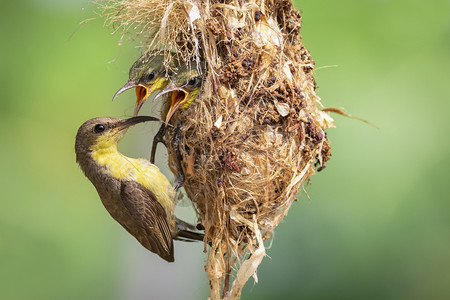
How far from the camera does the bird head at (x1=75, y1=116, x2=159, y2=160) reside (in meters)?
2.23

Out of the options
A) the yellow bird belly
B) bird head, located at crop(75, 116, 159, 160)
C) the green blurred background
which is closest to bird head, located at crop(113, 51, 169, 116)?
bird head, located at crop(75, 116, 159, 160)

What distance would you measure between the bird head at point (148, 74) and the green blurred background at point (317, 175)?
2.32m

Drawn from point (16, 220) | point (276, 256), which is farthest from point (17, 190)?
point (276, 256)

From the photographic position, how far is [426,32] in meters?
4.92

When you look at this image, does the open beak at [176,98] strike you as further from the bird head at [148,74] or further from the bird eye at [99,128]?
the bird eye at [99,128]

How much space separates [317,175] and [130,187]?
2.96 m

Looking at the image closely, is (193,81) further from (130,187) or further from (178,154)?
(130,187)

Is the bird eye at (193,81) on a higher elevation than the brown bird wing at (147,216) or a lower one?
higher

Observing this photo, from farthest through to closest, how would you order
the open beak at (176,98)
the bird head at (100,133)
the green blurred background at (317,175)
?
the green blurred background at (317,175) → the bird head at (100,133) → the open beak at (176,98)

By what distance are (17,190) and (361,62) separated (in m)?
3.38

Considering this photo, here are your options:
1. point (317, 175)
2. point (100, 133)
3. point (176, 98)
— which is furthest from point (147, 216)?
point (317, 175)

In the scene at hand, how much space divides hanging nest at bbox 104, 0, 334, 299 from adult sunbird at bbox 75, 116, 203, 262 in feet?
0.55

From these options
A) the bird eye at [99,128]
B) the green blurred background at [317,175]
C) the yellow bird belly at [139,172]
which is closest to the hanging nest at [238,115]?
the yellow bird belly at [139,172]

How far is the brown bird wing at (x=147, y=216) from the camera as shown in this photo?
233 cm
